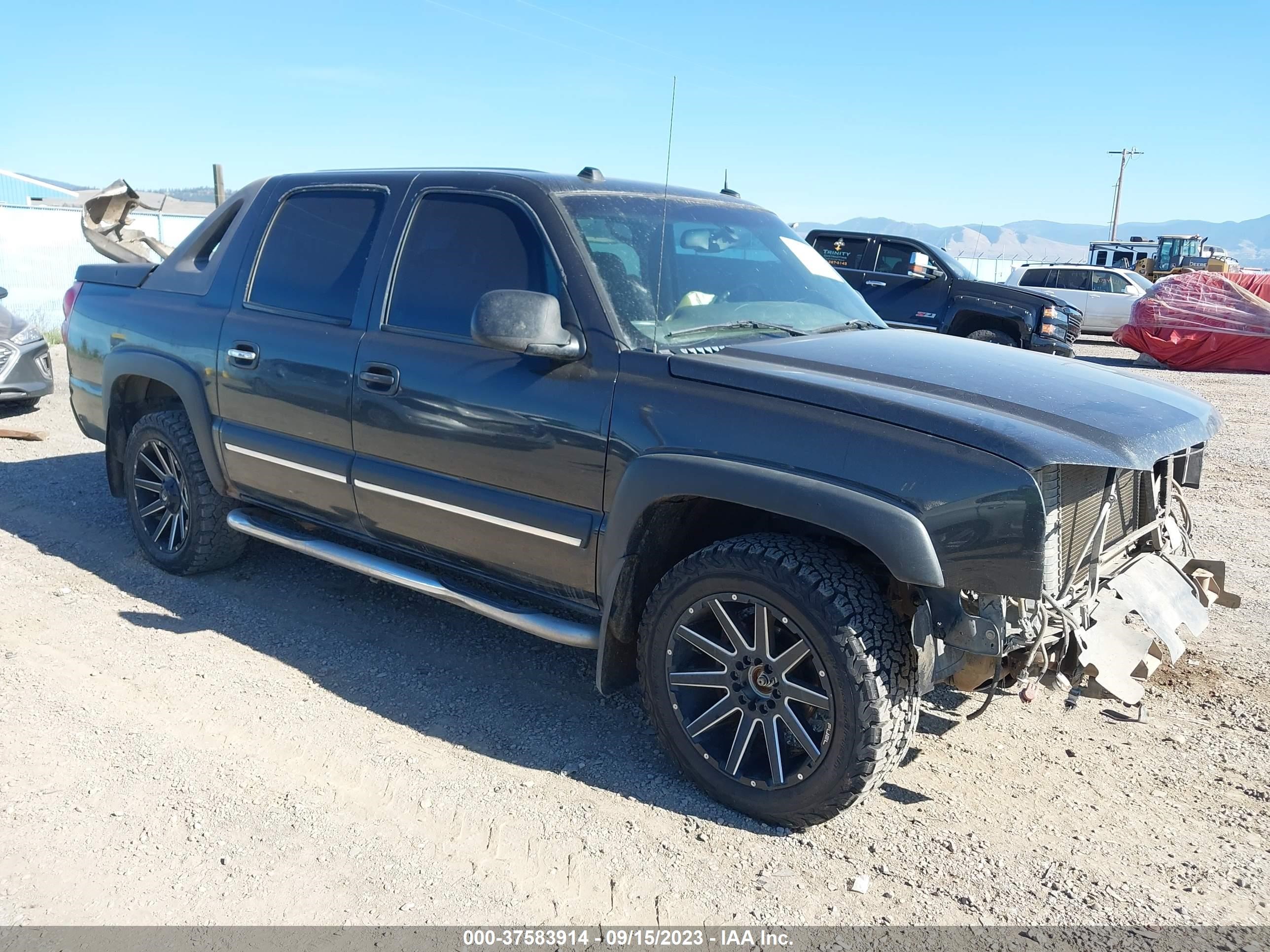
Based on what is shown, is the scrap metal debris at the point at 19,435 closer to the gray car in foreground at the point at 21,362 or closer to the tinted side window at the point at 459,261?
the gray car in foreground at the point at 21,362

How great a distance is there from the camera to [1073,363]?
152 inches

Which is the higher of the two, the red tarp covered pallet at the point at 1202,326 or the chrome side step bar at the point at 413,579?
the red tarp covered pallet at the point at 1202,326

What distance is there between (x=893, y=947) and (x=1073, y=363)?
7.60ft

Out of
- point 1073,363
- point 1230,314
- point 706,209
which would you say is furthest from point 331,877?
point 1230,314

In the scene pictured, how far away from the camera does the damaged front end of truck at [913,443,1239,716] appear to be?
2850 mm

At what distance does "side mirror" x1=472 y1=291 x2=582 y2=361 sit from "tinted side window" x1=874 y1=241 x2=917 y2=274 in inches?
471

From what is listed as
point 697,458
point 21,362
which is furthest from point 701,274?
point 21,362

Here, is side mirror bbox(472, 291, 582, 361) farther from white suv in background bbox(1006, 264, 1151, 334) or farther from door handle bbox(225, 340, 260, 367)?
white suv in background bbox(1006, 264, 1151, 334)

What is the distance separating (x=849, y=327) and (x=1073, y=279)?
22.3m

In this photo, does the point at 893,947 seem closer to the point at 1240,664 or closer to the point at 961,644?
the point at 961,644

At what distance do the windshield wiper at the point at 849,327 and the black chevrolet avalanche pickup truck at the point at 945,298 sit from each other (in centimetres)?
969

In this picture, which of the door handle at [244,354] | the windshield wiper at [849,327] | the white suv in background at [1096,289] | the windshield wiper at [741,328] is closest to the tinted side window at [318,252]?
the door handle at [244,354]

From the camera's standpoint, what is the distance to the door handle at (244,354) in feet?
14.6

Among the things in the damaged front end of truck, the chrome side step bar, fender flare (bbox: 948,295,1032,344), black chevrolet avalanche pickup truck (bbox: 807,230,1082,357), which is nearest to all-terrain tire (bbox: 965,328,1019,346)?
black chevrolet avalanche pickup truck (bbox: 807,230,1082,357)
